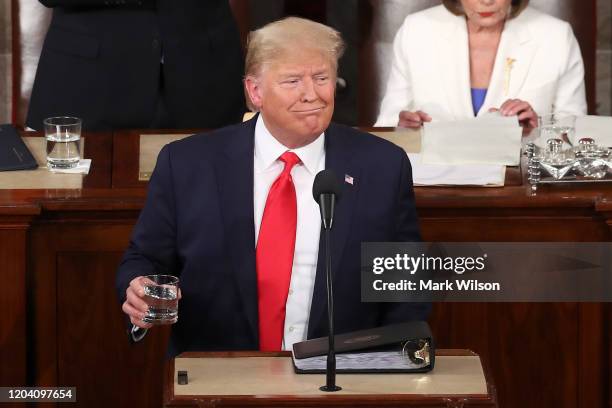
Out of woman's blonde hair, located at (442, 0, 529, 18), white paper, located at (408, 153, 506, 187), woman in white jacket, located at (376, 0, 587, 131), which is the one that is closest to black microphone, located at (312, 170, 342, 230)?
white paper, located at (408, 153, 506, 187)

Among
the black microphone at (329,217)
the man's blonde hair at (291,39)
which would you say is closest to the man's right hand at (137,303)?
the black microphone at (329,217)

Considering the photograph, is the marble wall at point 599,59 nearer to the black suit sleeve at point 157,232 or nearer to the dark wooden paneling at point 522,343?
the dark wooden paneling at point 522,343

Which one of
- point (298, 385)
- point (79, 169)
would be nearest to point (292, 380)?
point (298, 385)

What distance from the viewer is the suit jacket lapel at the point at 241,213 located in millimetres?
2818

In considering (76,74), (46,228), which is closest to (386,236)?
(46,228)

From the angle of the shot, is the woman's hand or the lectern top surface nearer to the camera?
the lectern top surface

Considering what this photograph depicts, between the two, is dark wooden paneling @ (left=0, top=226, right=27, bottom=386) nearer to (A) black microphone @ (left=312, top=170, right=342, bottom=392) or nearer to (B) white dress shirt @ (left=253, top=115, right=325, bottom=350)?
(B) white dress shirt @ (left=253, top=115, right=325, bottom=350)

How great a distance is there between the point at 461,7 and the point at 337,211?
1.80m

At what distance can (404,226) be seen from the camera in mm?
2898

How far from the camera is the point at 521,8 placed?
4.46 metres

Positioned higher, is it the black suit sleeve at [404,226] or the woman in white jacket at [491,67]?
the woman in white jacket at [491,67]

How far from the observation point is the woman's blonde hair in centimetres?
446

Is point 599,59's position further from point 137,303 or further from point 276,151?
point 137,303

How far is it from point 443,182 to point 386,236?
2.01 ft
